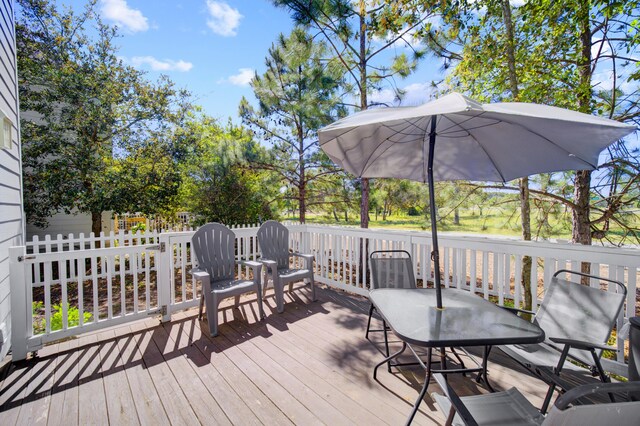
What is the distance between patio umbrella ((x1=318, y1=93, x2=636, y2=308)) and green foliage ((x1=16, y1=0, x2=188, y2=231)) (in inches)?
261

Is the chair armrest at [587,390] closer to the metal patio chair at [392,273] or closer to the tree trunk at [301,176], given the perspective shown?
the metal patio chair at [392,273]

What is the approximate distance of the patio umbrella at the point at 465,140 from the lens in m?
1.69

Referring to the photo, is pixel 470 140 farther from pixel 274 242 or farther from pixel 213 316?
pixel 213 316

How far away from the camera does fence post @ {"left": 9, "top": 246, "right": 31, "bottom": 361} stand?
254 cm

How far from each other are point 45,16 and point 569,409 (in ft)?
36.6

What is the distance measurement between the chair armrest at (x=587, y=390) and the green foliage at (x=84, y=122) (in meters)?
8.43

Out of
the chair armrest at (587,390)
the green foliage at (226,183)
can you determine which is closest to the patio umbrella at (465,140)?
the chair armrest at (587,390)

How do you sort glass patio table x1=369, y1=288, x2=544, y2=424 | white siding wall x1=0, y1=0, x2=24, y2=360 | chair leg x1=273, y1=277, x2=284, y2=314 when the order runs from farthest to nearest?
chair leg x1=273, y1=277, x2=284, y2=314 < white siding wall x1=0, y1=0, x2=24, y2=360 < glass patio table x1=369, y1=288, x2=544, y2=424

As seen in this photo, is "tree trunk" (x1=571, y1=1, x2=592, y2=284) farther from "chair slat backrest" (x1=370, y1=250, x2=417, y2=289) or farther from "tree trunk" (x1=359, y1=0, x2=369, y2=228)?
"tree trunk" (x1=359, y1=0, x2=369, y2=228)

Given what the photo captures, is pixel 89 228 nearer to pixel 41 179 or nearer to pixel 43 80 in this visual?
pixel 41 179

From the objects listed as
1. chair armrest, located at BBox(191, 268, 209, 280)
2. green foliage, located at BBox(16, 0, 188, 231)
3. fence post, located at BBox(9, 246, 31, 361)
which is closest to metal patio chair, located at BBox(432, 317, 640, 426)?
chair armrest, located at BBox(191, 268, 209, 280)

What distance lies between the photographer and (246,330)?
3.24m

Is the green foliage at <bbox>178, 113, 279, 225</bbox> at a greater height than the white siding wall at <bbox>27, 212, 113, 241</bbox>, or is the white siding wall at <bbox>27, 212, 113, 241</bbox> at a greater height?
the green foliage at <bbox>178, 113, 279, 225</bbox>

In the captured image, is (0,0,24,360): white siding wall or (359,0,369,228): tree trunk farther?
(359,0,369,228): tree trunk
